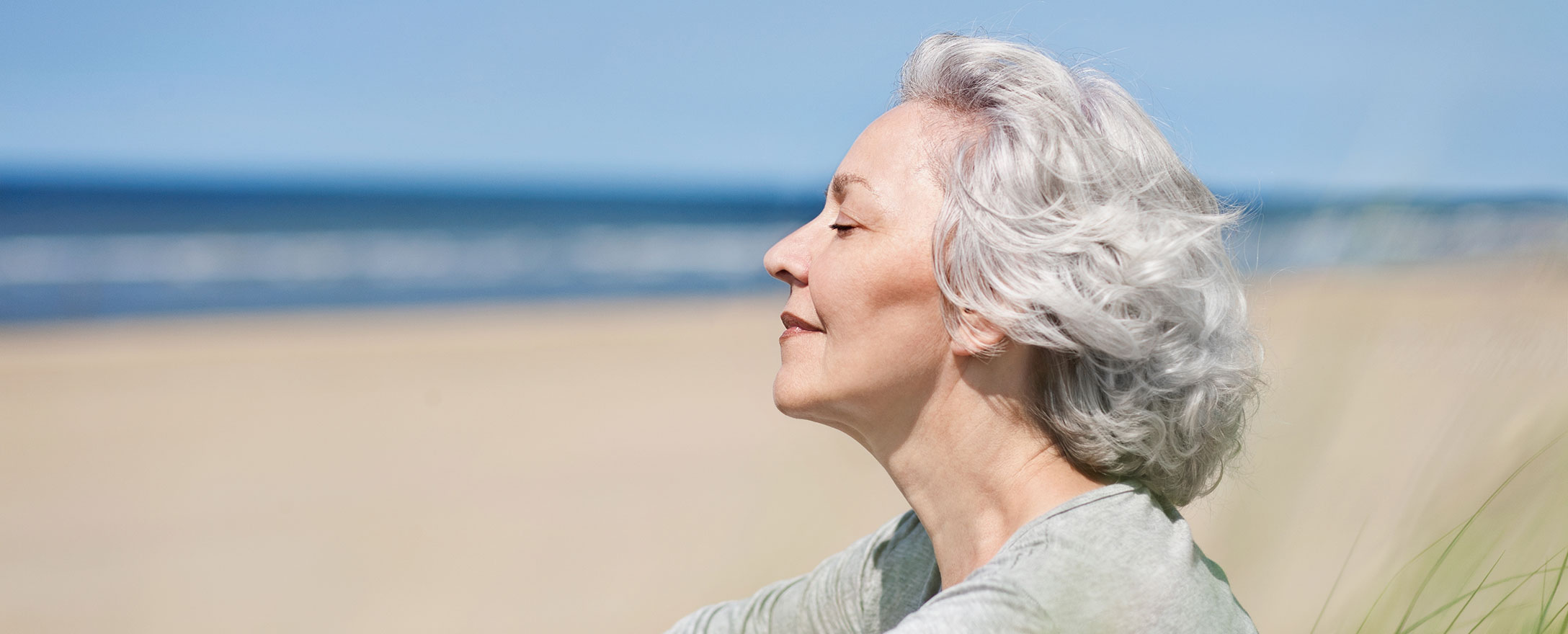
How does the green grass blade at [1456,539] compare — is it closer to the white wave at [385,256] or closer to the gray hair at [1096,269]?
the gray hair at [1096,269]

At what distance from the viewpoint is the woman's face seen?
5.38 feet

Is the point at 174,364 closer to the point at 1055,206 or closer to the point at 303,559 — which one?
the point at 303,559

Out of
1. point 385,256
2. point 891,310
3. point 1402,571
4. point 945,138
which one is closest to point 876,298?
point 891,310

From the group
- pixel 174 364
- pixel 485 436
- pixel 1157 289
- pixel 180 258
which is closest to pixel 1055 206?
pixel 1157 289

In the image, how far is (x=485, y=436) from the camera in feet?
24.2

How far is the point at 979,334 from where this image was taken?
1584 mm

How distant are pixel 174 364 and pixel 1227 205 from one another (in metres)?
9.32

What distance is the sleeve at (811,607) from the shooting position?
183cm

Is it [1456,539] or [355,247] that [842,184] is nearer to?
[1456,539]

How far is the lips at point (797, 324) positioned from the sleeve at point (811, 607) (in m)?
0.37

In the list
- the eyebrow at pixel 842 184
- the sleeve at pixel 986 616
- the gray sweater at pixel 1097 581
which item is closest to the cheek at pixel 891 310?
the eyebrow at pixel 842 184

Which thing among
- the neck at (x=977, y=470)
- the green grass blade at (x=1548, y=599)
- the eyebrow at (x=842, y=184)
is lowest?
the green grass blade at (x=1548, y=599)

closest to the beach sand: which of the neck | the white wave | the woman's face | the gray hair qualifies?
the gray hair

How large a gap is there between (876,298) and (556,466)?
5482 mm
